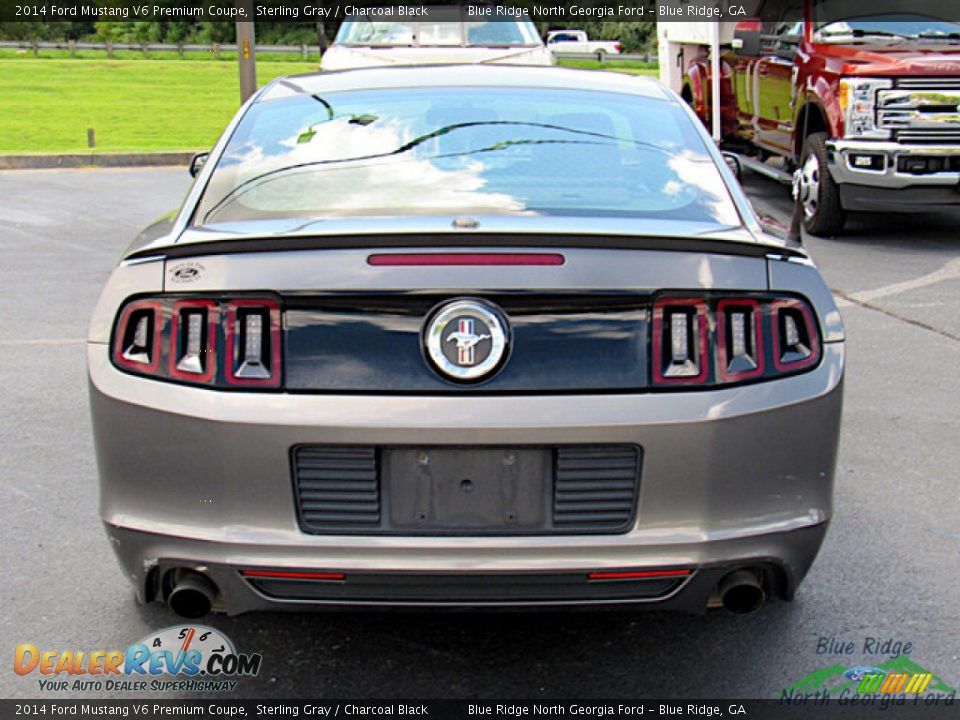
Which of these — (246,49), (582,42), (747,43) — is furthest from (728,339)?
(582,42)

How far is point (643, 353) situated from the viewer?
123 inches

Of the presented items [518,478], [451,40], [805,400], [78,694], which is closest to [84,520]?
[78,694]

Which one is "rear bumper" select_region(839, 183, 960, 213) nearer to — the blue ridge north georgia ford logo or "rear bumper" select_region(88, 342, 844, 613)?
"rear bumper" select_region(88, 342, 844, 613)

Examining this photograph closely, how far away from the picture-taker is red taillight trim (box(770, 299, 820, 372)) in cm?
323

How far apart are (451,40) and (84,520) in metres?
10.9

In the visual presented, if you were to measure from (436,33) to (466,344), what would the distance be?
12360 mm

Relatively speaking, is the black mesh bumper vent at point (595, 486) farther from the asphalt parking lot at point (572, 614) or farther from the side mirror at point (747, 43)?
the side mirror at point (747, 43)

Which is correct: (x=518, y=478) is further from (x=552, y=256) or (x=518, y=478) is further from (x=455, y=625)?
(x=455, y=625)

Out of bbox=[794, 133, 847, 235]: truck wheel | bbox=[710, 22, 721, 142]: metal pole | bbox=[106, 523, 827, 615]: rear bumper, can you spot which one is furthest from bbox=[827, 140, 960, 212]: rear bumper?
bbox=[106, 523, 827, 615]: rear bumper

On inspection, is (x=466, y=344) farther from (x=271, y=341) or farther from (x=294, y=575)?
(x=294, y=575)

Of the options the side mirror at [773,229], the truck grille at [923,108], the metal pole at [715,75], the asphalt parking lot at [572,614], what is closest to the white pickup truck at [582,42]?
the metal pole at [715,75]

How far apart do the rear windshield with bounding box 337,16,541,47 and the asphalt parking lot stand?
27.6 ft

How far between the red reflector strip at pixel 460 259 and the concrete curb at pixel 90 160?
48.3ft

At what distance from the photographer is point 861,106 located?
10562mm
